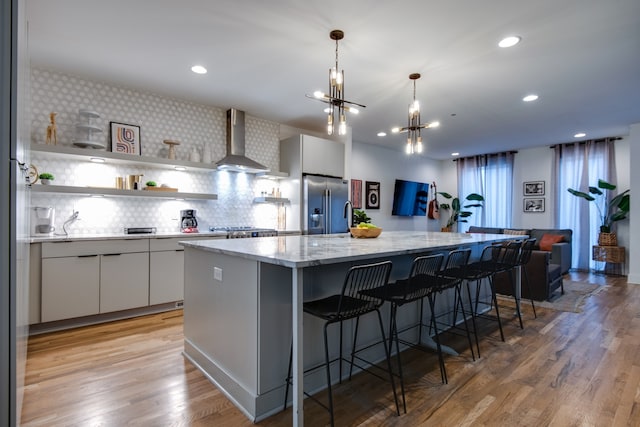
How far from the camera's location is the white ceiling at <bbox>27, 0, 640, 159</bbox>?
2.55 meters

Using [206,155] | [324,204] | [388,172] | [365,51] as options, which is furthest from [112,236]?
[388,172]

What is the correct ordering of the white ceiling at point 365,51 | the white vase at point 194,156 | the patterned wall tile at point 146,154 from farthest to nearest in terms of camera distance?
the white vase at point 194,156
the patterned wall tile at point 146,154
the white ceiling at point 365,51

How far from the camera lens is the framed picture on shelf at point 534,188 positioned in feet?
24.9

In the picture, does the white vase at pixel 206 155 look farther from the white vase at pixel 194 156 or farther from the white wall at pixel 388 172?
the white wall at pixel 388 172

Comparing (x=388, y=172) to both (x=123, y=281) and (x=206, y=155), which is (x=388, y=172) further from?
(x=123, y=281)

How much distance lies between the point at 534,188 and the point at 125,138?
8248 millimetres

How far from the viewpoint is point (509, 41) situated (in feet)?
9.70

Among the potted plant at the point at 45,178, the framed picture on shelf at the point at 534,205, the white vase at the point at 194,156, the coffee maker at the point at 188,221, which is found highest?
the white vase at the point at 194,156

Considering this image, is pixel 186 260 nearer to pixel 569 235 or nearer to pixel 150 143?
pixel 150 143

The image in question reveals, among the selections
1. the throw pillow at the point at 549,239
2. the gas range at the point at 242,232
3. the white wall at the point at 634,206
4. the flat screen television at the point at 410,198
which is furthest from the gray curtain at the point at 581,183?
the gas range at the point at 242,232

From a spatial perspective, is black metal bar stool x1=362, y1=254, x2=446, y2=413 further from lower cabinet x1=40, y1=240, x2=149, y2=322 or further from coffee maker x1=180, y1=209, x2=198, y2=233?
coffee maker x1=180, y1=209, x2=198, y2=233

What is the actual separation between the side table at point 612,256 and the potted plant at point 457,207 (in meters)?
2.58
